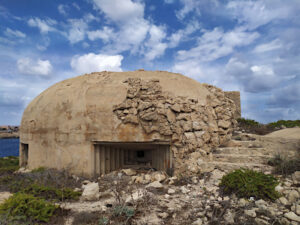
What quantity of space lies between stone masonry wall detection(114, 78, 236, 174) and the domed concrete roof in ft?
0.96

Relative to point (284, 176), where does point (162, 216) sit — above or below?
below

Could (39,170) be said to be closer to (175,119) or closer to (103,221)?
(103,221)

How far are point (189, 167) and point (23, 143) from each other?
713 centimetres

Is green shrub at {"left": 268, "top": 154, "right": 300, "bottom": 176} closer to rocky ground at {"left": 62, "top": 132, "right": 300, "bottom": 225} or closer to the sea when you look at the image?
rocky ground at {"left": 62, "top": 132, "right": 300, "bottom": 225}

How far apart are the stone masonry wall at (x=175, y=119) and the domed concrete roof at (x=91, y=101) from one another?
293 millimetres

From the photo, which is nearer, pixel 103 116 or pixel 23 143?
pixel 103 116

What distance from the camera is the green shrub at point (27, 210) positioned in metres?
4.03

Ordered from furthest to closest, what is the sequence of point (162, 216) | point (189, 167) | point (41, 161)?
point (41, 161) < point (189, 167) < point (162, 216)

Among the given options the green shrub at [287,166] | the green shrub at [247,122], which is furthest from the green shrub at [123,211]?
the green shrub at [247,122]

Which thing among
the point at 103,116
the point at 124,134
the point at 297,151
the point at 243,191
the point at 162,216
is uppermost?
the point at 103,116

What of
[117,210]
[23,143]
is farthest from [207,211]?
[23,143]

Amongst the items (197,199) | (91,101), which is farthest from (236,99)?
(197,199)

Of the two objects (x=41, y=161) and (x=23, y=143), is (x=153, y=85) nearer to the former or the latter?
(x=41, y=161)

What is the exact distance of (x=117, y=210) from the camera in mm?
4066
